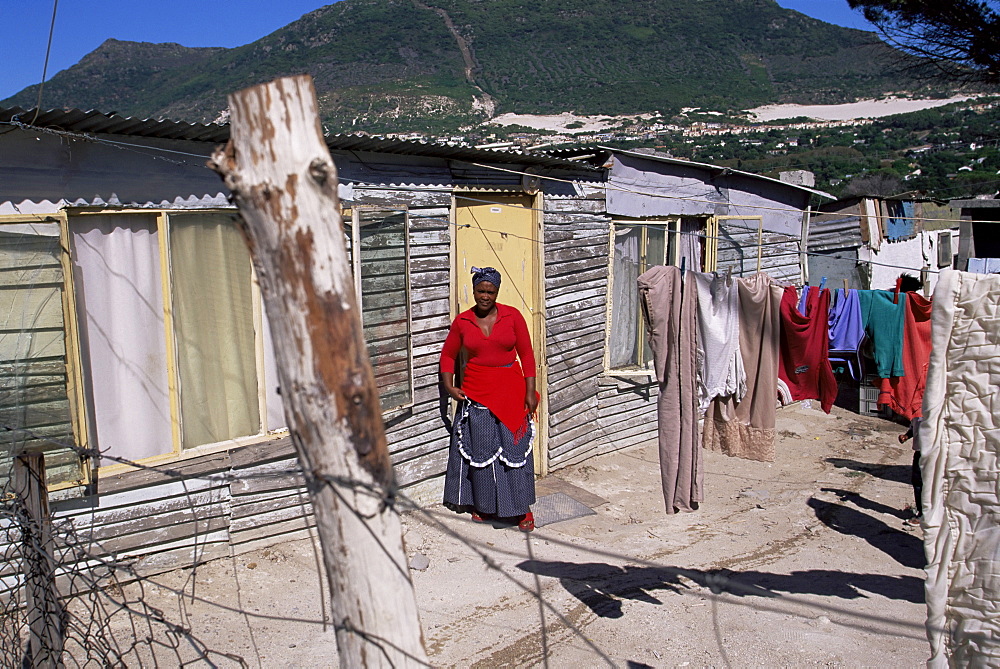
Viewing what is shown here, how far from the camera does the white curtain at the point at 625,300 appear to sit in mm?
8148

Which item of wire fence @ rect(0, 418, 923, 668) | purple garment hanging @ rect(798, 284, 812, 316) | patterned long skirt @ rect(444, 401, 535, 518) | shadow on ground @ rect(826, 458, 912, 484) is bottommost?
shadow on ground @ rect(826, 458, 912, 484)

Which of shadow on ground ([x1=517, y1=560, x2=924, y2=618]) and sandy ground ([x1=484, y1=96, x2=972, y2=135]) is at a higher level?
sandy ground ([x1=484, y1=96, x2=972, y2=135])

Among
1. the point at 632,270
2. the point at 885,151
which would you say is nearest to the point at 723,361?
the point at 632,270

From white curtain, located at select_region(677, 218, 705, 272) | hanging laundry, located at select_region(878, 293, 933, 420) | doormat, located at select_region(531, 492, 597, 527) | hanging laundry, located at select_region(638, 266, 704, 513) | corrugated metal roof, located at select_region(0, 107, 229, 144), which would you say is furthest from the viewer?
white curtain, located at select_region(677, 218, 705, 272)

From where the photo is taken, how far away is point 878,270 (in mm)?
14258

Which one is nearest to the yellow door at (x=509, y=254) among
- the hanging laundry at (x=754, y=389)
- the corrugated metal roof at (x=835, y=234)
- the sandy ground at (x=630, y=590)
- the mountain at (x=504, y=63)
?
the sandy ground at (x=630, y=590)

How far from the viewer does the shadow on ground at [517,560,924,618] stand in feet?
16.3

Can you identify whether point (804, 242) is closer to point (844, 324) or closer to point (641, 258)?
point (844, 324)

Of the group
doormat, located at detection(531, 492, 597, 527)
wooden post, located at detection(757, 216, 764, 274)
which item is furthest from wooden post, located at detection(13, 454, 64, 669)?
wooden post, located at detection(757, 216, 764, 274)

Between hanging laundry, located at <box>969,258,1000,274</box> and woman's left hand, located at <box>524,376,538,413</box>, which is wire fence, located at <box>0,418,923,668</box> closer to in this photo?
woman's left hand, located at <box>524,376,538,413</box>

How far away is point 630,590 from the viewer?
5062mm

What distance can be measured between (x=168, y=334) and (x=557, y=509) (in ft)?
11.5

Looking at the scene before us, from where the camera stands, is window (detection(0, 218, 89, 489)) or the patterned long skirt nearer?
window (detection(0, 218, 89, 489))

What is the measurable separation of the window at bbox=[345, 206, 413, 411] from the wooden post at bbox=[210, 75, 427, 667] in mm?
3667
